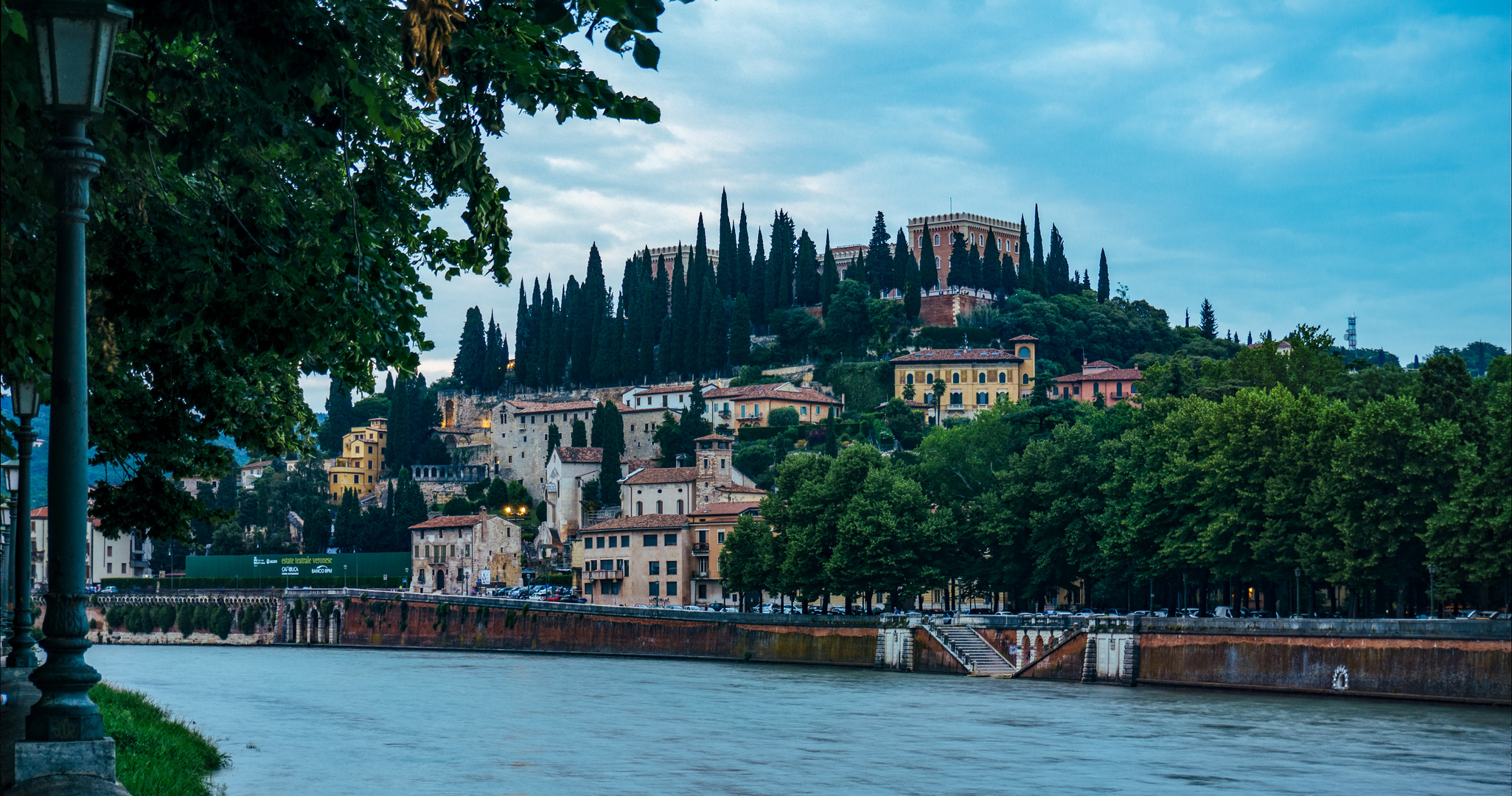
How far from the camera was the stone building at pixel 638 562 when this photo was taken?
86.8m

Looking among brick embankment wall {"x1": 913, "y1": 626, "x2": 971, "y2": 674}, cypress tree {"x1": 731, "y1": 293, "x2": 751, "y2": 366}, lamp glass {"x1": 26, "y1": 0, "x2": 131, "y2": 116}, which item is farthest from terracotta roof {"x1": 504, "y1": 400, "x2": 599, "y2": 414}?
lamp glass {"x1": 26, "y1": 0, "x2": 131, "y2": 116}

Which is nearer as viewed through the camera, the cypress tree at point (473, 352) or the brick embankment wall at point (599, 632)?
the brick embankment wall at point (599, 632)

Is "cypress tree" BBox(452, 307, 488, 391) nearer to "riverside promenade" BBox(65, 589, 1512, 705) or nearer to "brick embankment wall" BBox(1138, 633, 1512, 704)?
"riverside promenade" BBox(65, 589, 1512, 705)

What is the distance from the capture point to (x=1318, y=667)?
44406 millimetres

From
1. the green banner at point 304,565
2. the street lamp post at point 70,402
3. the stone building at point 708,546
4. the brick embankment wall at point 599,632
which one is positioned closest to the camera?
the street lamp post at point 70,402

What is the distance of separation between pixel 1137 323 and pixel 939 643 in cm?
8818

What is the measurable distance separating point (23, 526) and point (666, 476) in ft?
278

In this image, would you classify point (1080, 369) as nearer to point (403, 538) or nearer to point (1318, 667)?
point (403, 538)

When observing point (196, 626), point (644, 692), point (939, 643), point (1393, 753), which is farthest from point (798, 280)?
point (1393, 753)

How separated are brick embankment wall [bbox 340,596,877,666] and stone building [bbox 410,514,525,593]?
13934mm

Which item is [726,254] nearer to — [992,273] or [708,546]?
[992,273]

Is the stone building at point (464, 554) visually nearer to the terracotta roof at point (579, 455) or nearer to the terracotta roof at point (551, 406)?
the terracotta roof at point (579, 455)

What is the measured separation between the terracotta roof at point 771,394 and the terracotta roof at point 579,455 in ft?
42.6

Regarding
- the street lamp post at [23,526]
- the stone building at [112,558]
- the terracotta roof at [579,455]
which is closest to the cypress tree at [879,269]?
the terracotta roof at [579,455]
